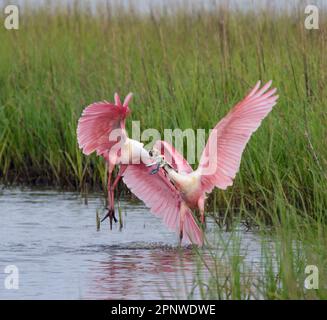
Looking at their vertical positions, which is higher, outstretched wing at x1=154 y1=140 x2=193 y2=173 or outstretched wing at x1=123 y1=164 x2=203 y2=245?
outstretched wing at x1=154 y1=140 x2=193 y2=173

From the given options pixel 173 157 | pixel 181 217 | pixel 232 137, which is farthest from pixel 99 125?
pixel 232 137

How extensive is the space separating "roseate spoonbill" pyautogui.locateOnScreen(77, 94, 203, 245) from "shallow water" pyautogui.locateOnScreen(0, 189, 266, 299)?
0.73 ft

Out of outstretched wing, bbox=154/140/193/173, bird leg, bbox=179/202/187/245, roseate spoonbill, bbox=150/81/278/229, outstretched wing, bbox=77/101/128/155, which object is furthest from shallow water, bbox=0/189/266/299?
outstretched wing, bbox=77/101/128/155

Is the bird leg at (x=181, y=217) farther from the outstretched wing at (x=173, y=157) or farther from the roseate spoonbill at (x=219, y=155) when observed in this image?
the outstretched wing at (x=173, y=157)

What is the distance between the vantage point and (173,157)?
32.8 feet

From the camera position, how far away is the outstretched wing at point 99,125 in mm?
10172

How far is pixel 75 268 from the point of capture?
9.43 metres

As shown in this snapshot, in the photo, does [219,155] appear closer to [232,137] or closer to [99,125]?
[232,137]

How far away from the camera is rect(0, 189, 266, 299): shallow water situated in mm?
8727

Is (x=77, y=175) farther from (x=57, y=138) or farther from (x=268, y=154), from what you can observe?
(x=268, y=154)

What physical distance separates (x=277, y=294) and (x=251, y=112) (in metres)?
2.58

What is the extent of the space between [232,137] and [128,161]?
103 cm

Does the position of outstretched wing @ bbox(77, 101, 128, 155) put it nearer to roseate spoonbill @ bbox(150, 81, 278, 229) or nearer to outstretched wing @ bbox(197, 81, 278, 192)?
roseate spoonbill @ bbox(150, 81, 278, 229)
